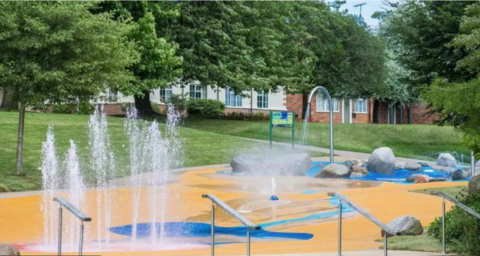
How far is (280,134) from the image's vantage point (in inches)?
1740

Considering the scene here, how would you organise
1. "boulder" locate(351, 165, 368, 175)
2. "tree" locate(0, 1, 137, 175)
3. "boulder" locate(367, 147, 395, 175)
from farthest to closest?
"boulder" locate(367, 147, 395, 175) → "boulder" locate(351, 165, 368, 175) → "tree" locate(0, 1, 137, 175)

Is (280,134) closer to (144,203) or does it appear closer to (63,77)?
(63,77)

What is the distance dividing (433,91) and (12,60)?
1485 centimetres

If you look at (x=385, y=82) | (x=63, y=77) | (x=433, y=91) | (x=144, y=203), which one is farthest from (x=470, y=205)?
(x=385, y=82)

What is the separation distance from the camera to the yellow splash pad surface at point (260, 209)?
13492mm

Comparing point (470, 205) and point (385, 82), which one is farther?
point (385, 82)

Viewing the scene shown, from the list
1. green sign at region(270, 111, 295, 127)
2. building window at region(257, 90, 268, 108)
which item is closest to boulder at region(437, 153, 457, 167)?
green sign at region(270, 111, 295, 127)

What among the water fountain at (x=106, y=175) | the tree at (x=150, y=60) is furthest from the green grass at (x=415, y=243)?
the tree at (x=150, y=60)

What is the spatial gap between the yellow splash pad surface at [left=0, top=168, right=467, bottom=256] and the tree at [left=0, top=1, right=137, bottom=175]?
3.86m

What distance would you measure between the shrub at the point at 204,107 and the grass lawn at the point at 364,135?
6.11 m

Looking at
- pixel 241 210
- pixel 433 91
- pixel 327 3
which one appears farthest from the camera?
pixel 327 3

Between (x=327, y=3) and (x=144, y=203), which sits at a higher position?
(x=327, y=3)

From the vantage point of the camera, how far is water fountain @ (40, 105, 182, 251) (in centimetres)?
1521

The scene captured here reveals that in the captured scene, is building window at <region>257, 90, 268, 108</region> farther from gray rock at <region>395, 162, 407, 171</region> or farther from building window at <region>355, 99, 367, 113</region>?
gray rock at <region>395, 162, 407, 171</region>
